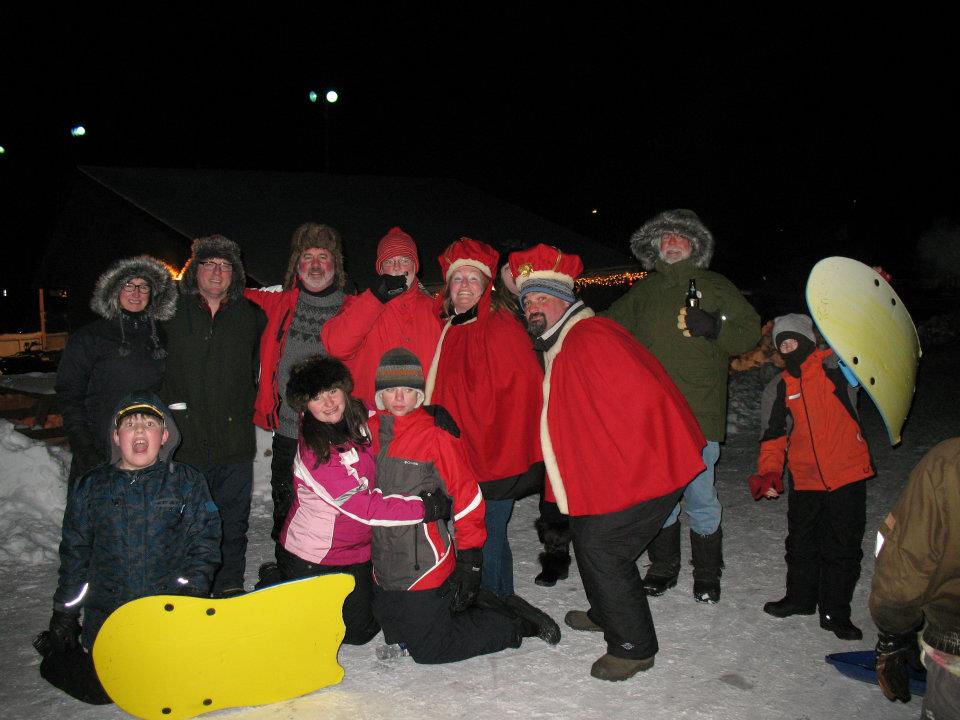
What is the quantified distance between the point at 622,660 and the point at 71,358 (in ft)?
11.1

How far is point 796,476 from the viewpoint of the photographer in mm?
3910

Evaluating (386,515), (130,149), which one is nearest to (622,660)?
(386,515)

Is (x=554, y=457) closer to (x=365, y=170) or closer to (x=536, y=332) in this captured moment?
(x=536, y=332)

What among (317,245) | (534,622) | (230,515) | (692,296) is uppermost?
(317,245)

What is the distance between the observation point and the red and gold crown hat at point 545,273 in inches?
139

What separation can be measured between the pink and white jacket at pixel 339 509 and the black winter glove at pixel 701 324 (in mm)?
1882

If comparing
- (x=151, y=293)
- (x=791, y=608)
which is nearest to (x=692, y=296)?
(x=791, y=608)

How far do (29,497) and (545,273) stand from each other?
468 cm

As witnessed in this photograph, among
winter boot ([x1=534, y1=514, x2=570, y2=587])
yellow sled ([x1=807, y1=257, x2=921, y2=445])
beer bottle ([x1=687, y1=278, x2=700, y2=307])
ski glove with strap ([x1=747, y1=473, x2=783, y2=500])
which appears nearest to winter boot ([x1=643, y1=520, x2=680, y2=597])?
winter boot ([x1=534, y1=514, x2=570, y2=587])

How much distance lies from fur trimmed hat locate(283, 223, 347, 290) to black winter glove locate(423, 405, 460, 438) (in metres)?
1.26

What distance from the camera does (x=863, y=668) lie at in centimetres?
335

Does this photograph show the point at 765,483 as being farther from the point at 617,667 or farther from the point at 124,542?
the point at 124,542

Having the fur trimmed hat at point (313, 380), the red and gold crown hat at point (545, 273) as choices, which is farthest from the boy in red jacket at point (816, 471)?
the fur trimmed hat at point (313, 380)

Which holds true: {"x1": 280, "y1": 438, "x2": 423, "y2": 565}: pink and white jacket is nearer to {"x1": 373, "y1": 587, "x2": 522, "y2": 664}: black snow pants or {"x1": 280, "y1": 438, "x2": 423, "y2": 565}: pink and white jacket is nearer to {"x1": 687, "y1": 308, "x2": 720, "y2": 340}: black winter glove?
{"x1": 373, "y1": 587, "x2": 522, "y2": 664}: black snow pants
